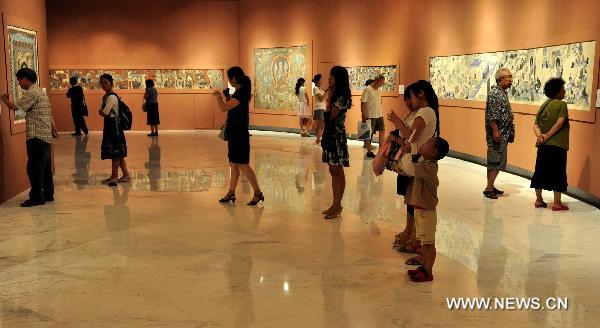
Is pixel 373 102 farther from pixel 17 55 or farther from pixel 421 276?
pixel 421 276

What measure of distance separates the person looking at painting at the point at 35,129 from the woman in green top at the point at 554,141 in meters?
Result: 7.31

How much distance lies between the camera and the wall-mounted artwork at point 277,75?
21.5 metres

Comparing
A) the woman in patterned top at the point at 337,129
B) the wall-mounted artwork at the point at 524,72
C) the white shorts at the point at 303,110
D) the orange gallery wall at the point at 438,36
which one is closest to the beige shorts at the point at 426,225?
the woman in patterned top at the point at 337,129

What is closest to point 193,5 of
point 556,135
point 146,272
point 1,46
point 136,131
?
point 136,131

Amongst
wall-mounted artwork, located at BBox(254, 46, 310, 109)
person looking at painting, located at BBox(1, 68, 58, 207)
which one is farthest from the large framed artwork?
wall-mounted artwork, located at BBox(254, 46, 310, 109)

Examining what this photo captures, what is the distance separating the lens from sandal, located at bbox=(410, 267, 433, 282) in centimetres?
555

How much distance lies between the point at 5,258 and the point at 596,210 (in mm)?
7776

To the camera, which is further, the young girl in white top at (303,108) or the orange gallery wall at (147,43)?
the orange gallery wall at (147,43)

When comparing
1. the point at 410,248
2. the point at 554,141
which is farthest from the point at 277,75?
the point at 410,248

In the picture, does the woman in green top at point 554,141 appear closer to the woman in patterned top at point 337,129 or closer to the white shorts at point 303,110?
the woman in patterned top at point 337,129

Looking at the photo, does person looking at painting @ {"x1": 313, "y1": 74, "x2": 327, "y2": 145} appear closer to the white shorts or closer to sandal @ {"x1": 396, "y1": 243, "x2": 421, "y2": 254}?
the white shorts

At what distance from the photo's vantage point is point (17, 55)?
9953 mm

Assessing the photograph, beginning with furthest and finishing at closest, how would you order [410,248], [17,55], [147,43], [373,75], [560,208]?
[147,43] < [373,75] < [17,55] < [560,208] < [410,248]

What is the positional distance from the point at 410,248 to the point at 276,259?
1467 millimetres
